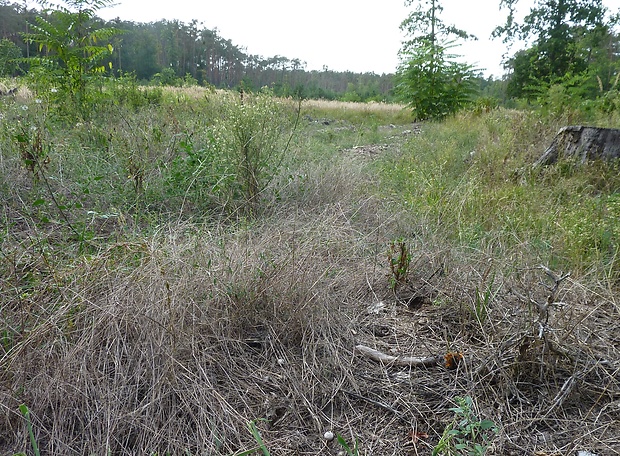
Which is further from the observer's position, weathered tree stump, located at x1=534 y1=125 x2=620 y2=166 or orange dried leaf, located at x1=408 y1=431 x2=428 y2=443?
weathered tree stump, located at x1=534 y1=125 x2=620 y2=166

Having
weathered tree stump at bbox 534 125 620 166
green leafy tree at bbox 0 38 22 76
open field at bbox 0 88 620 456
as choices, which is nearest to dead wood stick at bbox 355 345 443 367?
open field at bbox 0 88 620 456

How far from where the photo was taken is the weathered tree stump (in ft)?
13.9

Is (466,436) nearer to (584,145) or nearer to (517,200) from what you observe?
(517,200)

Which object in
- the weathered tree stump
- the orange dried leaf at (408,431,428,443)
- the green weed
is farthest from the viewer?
the weathered tree stump

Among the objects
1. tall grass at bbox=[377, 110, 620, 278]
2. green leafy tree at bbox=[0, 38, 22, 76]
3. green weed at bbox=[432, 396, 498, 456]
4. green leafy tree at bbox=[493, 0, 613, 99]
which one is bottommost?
green weed at bbox=[432, 396, 498, 456]

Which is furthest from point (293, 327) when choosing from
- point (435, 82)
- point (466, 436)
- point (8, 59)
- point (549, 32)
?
point (549, 32)

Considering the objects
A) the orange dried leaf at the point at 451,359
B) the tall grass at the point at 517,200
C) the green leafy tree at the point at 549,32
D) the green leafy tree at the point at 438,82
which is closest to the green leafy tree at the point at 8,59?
the tall grass at the point at 517,200

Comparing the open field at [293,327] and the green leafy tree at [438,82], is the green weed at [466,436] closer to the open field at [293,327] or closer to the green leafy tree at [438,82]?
the open field at [293,327]

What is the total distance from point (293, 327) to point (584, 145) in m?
4.18

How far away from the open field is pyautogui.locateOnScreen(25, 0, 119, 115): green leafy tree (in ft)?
6.59

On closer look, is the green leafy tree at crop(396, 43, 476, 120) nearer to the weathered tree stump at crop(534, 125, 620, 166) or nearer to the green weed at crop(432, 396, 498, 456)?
the weathered tree stump at crop(534, 125, 620, 166)

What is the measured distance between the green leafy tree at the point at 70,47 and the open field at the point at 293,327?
6.59ft

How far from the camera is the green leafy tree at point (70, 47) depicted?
4.66 meters

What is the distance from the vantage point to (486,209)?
3.35 m
